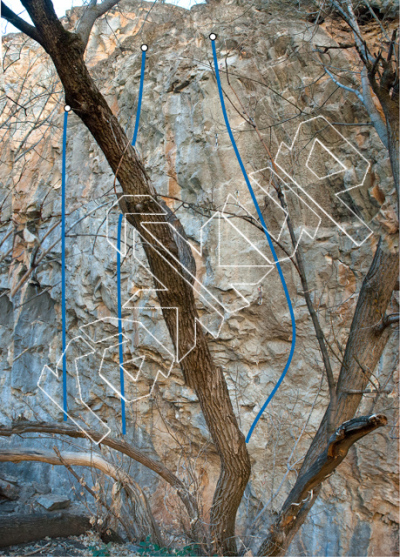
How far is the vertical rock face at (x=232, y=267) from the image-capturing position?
3.47 metres

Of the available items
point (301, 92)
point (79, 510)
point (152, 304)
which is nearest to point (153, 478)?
point (79, 510)

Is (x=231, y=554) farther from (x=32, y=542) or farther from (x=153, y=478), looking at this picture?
(x=153, y=478)

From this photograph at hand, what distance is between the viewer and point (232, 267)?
12.4 feet

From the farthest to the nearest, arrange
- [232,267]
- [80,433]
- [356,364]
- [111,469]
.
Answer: [232,267]
[111,469]
[80,433]
[356,364]

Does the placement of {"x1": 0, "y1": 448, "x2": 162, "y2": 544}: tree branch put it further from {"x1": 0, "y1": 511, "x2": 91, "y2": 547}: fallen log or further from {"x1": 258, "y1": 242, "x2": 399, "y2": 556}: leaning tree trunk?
{"x1": 258, "y1": 242, "x2": 399, "y2": 556}: leaning tree trunk

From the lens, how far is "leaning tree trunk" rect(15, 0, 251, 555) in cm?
187

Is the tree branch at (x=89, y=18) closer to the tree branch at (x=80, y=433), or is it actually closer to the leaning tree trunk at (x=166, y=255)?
the leaning tree trunk at (x=166, y=255)

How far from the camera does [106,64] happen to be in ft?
16.0

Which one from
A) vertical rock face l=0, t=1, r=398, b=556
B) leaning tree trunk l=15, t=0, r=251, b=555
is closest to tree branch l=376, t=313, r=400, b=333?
leaning tree trunk l=15, t=0, r=251, b=555

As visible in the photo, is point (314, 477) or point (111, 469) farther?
point (111, 469)

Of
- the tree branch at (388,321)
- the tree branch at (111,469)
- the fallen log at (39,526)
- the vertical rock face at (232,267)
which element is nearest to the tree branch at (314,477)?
the tree branch at (388,321)

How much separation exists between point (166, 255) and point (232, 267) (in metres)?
1.77

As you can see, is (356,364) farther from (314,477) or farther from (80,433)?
(80,433)

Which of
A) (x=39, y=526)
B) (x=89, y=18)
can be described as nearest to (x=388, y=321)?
(x=89, y=18)
